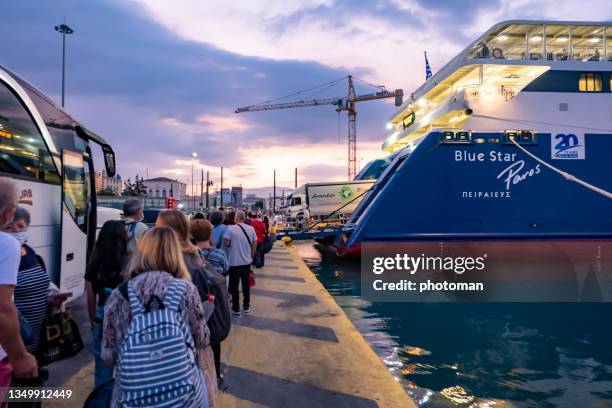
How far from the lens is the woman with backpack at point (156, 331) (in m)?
2.02

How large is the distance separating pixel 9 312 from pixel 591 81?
16203 mm

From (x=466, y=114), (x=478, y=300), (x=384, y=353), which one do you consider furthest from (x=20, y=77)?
(x=466, y=114)

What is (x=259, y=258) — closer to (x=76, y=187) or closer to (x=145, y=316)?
(x=76, y=187)

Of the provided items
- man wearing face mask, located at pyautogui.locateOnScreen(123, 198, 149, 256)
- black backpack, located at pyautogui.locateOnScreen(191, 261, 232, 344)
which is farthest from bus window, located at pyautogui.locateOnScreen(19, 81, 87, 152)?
black backpack, located at pyautogui.locateOnScreen(191, 261, 232, 344)

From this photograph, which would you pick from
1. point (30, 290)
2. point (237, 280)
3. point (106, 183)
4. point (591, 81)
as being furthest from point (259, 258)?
point (106, 183)

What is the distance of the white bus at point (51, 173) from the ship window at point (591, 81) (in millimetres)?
14189

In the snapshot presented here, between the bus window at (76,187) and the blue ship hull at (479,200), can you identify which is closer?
the bus window at (76,187)

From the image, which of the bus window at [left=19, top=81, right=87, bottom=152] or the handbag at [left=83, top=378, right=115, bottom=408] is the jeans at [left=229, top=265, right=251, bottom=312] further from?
the handbag at [left=83, top=378, right=115, bottom=408]

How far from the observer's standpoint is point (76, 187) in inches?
272

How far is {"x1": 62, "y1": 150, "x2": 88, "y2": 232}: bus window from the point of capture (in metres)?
6.52

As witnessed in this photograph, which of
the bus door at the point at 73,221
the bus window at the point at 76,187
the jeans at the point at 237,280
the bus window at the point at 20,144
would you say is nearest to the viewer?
the bus window at the point at 20,144

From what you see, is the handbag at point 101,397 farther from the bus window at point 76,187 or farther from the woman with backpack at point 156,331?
the bus window at point 76,187

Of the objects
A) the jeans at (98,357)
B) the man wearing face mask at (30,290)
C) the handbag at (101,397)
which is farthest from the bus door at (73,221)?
the handbag at (101,397)

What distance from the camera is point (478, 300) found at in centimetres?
1059
